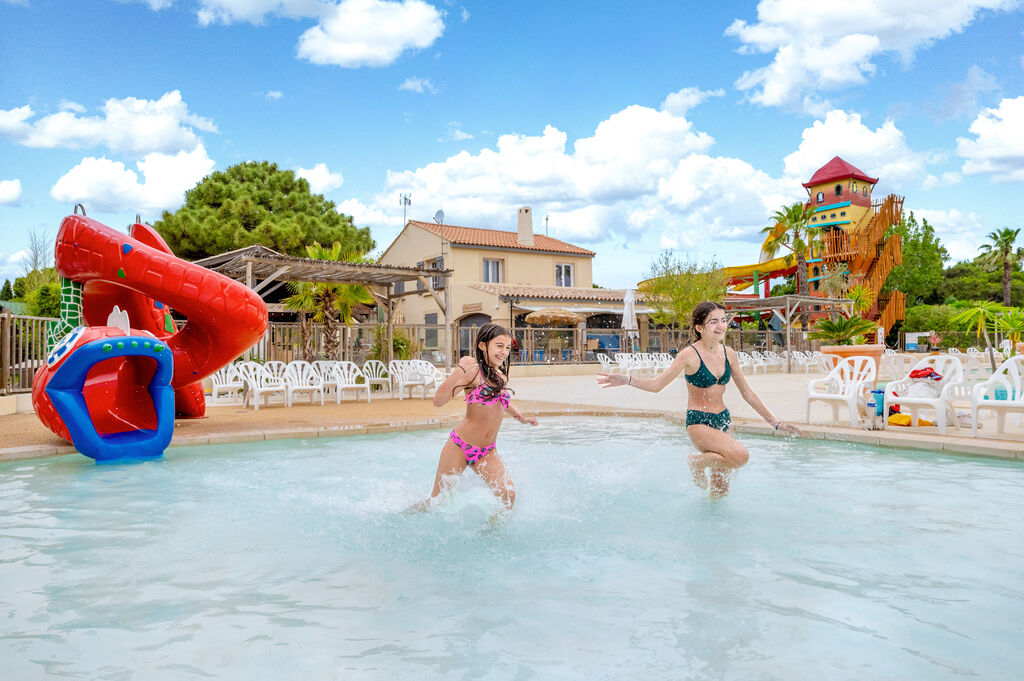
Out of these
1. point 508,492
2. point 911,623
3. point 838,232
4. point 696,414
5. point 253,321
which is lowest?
point 911,623

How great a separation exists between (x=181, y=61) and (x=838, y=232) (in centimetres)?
3516

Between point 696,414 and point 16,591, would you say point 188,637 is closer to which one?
point 16,591

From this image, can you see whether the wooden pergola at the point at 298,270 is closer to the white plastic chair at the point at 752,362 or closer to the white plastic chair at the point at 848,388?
the white plastic chair at the point at 848,388

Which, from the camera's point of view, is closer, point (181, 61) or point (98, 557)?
point (98, 557)

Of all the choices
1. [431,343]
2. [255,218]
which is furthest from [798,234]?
[255,218]

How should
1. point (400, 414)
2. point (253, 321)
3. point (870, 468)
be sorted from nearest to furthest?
point (870, 468), point (253, 321), point (400, 414)

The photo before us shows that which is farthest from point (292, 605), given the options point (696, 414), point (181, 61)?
point (181, 61)

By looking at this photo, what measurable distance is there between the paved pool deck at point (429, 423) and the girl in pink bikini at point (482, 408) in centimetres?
503

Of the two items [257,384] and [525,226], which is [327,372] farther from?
[525,226]

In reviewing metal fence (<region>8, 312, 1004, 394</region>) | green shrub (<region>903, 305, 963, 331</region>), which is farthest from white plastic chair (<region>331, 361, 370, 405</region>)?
green shrub (<region>903, 305, 963, 331</region>)

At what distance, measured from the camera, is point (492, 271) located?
113 ft

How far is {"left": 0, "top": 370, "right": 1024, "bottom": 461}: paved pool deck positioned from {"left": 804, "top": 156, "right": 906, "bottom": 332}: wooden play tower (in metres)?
26.7

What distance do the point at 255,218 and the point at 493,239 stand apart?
1203 centimetres

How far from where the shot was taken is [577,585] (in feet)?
12.1
